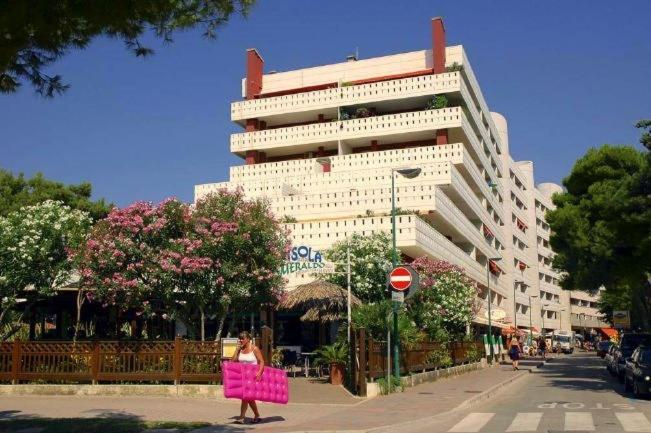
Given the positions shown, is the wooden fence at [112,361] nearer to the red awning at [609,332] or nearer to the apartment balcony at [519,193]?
the apartment balcony at [519,193]

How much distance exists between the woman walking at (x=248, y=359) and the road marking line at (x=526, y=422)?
454 cm

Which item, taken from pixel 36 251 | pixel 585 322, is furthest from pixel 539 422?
pixel 585 322

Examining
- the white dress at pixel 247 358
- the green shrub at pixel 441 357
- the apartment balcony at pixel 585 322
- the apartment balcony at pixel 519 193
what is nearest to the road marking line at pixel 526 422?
the white dress at pixel 247 358

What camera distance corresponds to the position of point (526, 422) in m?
13.1

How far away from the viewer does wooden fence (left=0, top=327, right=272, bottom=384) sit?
57.4 ft

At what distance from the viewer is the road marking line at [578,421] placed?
39.2 feet

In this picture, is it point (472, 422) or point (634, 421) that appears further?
point (472, 422)

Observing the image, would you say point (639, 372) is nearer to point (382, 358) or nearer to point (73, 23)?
point (382, 358)

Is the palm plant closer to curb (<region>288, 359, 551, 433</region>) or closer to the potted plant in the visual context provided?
the potted plant

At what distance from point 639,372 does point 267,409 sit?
10.5 metres

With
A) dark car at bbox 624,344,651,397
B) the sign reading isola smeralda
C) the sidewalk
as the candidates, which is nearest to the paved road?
dark car at bbox 624,344,651,397

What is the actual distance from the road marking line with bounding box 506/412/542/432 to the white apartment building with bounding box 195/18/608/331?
1775 centimetres

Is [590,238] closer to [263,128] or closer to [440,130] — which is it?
[440,130]

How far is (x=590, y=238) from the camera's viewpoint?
106 feet
